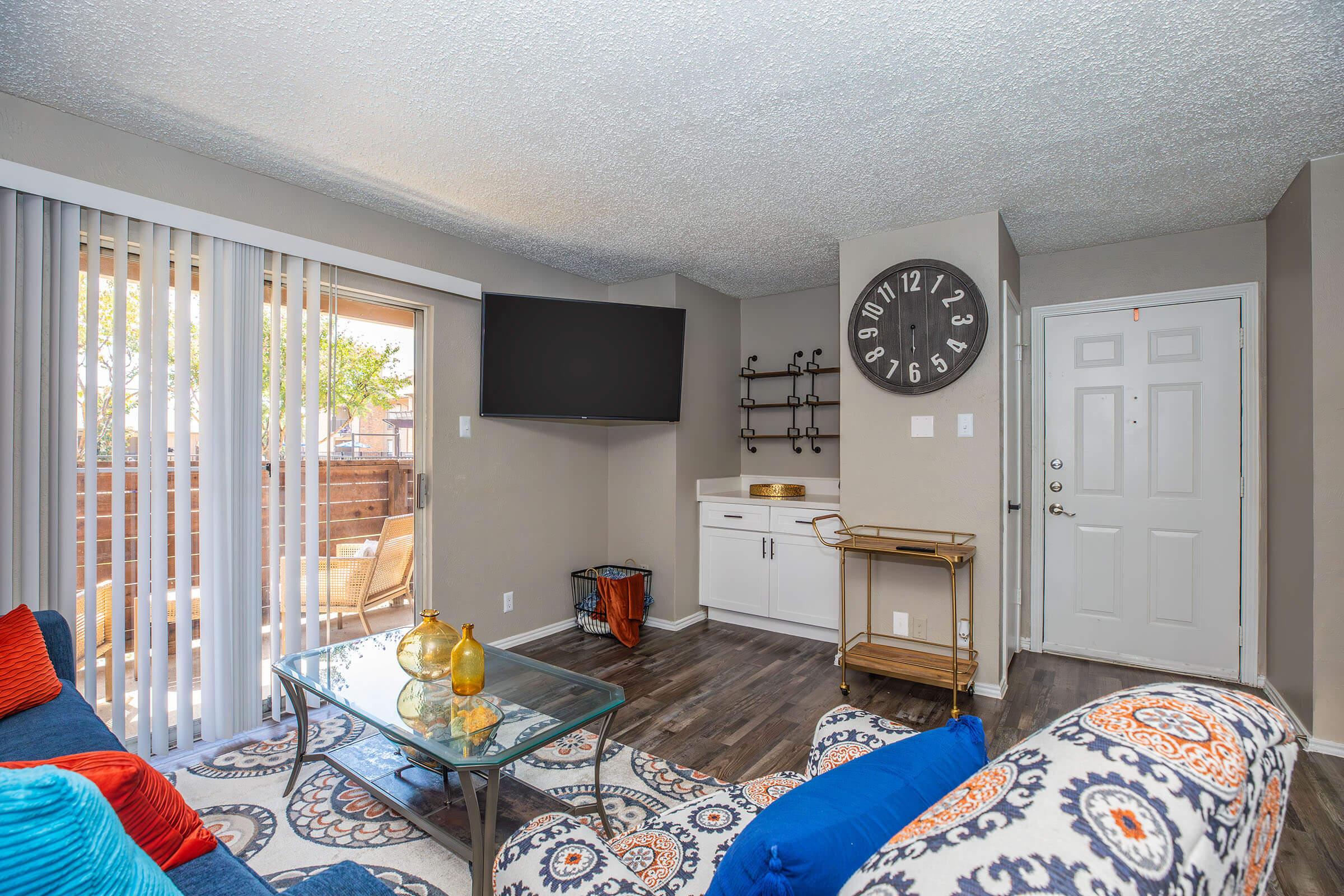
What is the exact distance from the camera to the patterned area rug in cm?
181

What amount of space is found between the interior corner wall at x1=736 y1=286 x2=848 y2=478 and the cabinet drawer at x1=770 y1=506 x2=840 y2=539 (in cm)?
59

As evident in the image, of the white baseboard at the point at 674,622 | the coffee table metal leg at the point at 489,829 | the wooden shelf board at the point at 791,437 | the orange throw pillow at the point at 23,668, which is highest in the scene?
the wooden shelf board at the point at 791,437

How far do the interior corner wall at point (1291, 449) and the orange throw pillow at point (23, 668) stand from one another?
4.28m

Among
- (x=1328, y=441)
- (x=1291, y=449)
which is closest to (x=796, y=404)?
(x=1291, y=449)

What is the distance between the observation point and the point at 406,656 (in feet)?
6.86

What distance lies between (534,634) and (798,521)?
1802 millimetres

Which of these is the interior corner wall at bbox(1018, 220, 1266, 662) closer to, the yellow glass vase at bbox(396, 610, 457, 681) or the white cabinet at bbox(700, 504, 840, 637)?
the white cabinet at bbox(700, 504, 840, 637)

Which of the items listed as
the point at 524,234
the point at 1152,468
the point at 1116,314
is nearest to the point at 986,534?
the point at 1152,468

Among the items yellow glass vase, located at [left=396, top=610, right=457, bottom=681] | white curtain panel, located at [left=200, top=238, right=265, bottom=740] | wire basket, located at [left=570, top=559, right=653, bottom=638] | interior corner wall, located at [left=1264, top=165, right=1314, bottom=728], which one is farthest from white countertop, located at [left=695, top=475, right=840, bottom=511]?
white curtain panel, located at [left=200, top=238, right=265, bottom=740]

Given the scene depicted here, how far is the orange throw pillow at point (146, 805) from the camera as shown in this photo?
102 centimetres

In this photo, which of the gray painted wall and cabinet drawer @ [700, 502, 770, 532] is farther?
cabinet drawer @ [700, 502, 770, 532]

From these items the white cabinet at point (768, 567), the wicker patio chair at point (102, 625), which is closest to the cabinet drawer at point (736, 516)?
the white cabinet at point (768, 567)

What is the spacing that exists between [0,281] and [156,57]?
0.92 meters

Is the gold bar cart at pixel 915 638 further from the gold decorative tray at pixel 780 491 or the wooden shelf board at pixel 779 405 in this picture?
the wooden shelf board at pixel 779 405
